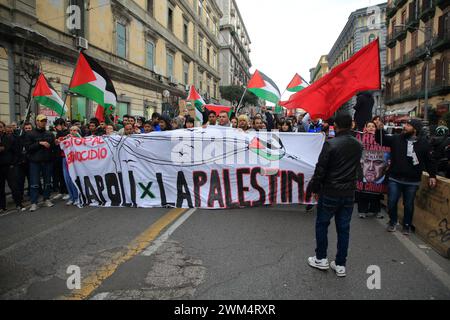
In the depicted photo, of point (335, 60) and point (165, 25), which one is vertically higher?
point (335, 60)

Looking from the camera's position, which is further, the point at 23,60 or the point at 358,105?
the point at 23,60

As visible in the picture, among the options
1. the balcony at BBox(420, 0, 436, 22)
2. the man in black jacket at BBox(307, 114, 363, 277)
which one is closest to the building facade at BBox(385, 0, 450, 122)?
the balcony at BBox(420, 0, 436, 22)

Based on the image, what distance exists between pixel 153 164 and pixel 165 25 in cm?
2410

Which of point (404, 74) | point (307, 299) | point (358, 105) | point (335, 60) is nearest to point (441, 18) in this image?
point (404, 74)

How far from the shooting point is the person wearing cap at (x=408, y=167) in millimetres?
4645

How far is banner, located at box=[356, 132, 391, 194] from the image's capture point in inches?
228

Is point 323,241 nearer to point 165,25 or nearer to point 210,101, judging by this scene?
point 165,25

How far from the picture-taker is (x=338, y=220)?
3.54 meters

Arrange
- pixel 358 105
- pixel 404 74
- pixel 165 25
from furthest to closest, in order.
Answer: pixel 404 74 < pixel 165 25 < pixel 358 105

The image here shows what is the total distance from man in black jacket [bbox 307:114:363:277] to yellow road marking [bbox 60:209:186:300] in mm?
2129

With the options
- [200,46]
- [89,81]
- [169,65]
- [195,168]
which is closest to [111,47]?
[169,65]

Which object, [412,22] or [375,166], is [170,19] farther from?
[375,166]

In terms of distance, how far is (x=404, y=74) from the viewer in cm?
3741

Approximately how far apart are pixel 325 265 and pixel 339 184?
896 mm
